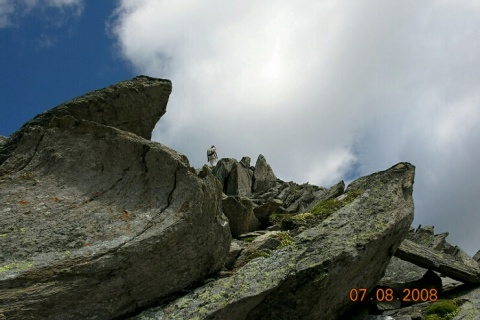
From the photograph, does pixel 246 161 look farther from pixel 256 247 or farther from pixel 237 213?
pixel 256 247

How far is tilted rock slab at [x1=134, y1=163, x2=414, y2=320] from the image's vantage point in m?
14.8

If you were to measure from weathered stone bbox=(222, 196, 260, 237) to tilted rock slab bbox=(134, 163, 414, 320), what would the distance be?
886 cm

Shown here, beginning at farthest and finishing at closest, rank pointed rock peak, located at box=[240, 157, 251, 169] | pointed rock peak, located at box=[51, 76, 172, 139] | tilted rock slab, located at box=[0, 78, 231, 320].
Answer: pointed rock peak, located at box=[240, 157, 251, 169], pointed rock peak, located at box=[51, 76, 172, 139], tilted rock slab, located at box=[0, 78, 231, 320]

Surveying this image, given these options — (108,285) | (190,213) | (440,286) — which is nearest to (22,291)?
(108,285)

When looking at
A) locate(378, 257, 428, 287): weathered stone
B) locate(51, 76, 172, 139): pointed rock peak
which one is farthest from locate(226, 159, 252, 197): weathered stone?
locate(378, 257, 428, 287): weathered stone

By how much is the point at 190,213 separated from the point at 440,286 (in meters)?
12.8

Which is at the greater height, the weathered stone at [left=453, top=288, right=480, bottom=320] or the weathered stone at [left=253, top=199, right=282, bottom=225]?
the weathered stone at [left=253, top=199, right=282, bottom=225]

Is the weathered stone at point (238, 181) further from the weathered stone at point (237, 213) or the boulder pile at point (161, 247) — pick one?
the boulder pile at point (161, 247)

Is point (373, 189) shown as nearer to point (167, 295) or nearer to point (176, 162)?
point (176, 162)

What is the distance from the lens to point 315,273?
1538cm

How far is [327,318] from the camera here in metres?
16.7
